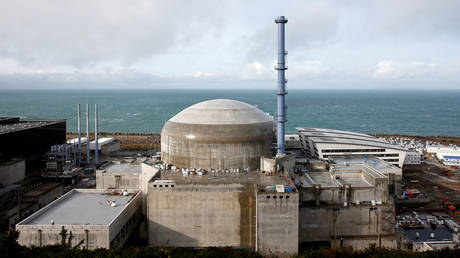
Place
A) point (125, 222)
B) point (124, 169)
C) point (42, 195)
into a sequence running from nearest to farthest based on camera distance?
point (125, 222), point (42, 195), point (124, 169)

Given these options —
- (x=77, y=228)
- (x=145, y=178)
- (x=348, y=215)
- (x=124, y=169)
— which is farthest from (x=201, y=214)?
(x=124, y=169)

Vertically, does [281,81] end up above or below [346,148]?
above

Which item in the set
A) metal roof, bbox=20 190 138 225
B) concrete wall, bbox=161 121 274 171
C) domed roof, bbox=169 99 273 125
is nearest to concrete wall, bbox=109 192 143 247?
metal roof, bbox=20 190 138 225

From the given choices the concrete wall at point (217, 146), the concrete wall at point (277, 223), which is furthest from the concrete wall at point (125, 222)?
the concrete wall at point (277, 223)

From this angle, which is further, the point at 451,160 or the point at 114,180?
the point at 451,160

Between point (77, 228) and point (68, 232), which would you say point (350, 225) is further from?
point (68, 232)

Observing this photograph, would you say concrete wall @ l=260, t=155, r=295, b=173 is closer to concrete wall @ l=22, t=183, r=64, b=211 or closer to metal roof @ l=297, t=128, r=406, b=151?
metal roof @ l=297, t=128, r=406, b=151

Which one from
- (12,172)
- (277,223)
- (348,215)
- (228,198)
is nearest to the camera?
(277,223)

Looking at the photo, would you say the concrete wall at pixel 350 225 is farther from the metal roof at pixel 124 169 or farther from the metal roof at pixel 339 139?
the metal roof at pixel 124 169
